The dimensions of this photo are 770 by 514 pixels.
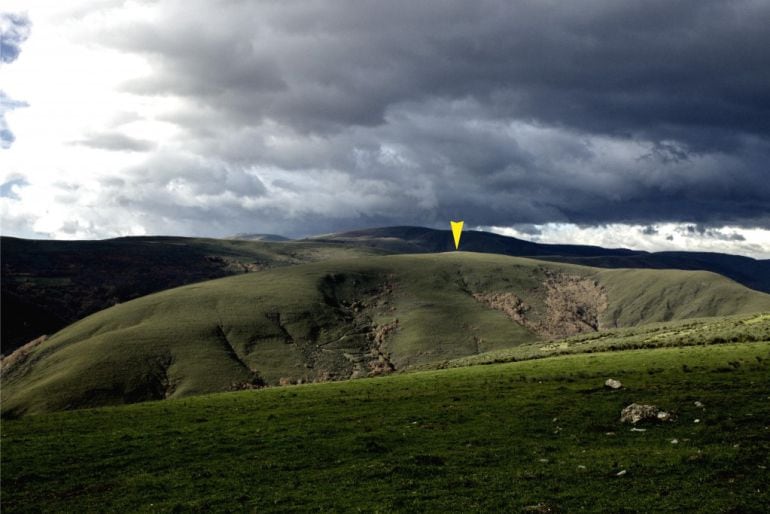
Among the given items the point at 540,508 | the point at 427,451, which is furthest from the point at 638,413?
the point at 540,508

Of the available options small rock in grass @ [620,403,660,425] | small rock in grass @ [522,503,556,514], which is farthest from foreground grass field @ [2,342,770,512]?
small rock in grass @ [620,403,660,425]

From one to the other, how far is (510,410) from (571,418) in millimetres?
4617

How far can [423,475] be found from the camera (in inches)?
1136

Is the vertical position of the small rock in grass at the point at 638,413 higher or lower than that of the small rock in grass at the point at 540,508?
higher

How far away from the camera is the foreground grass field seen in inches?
1009

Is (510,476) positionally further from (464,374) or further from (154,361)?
(154,361)

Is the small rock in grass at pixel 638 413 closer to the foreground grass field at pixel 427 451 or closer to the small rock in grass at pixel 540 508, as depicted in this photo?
the foreground grass field at pixel 427 451

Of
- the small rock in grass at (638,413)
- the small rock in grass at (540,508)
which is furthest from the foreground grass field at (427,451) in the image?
the small rock in grass at (638,413)

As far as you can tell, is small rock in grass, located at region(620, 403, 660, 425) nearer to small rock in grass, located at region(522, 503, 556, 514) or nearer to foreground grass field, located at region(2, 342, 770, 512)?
foreground grass field, located at region(2, 342, 770, 512)

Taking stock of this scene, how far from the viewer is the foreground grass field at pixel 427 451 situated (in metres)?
25.6

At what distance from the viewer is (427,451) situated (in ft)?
107

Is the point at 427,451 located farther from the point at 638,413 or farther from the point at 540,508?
the point at 638,413

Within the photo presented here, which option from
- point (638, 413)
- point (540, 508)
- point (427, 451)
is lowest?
point (427, 451)

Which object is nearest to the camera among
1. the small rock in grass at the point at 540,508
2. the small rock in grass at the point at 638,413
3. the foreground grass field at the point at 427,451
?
the small rock in grass at the point at 540,508
